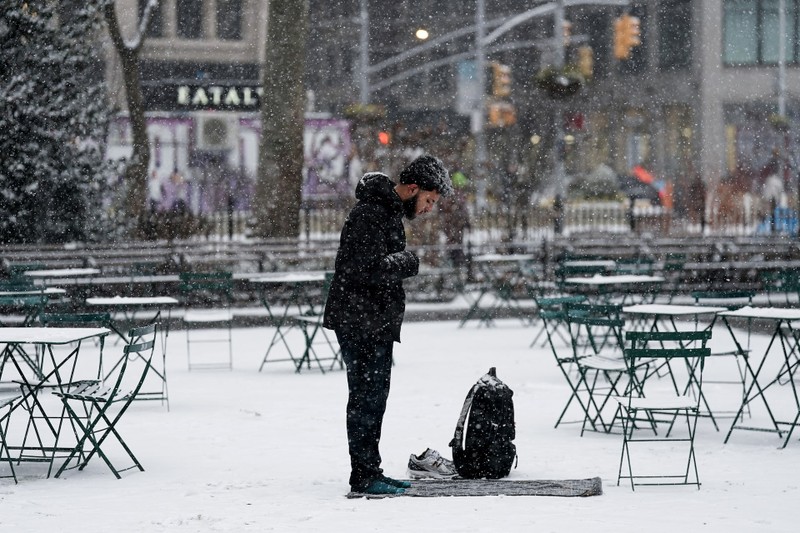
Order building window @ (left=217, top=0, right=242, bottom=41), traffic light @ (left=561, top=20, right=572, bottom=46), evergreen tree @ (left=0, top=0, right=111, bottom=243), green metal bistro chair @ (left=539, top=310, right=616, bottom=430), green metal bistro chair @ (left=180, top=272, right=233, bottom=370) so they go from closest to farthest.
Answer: green metal bistro chair @ (left=539, top=310, right=616, bottom=430)
green metal bistro chair @ (left=180, top=272, right=233, bottom=370)
evergreen tree @ (left=0, top=0, right=111, bottom=243)
traffic light @ (left=561, top=20, right=572, bottom=46)
building window @ (left=217, top=0, right=242, bottom=41)

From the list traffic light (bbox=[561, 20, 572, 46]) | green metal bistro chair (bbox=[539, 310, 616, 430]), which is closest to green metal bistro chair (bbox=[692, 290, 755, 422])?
green metal bistro chair (bbox=[539, 310, 616, 430])

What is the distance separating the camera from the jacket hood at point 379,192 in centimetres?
754

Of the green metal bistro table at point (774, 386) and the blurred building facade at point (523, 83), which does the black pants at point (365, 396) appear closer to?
the green metal bistro table at point (774, 386)

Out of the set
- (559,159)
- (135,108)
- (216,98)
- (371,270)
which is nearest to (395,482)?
(371,270)

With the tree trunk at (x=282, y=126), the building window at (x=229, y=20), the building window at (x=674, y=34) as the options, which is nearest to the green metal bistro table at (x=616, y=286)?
the tree trunk at (x=282, y=126)

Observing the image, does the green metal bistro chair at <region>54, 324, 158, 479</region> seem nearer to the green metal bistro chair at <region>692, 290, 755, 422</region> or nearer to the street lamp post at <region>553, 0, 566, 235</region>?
the green metal bistro chair at <region>692, 290, 755, 422</region>

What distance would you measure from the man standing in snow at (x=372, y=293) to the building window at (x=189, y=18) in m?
39.5

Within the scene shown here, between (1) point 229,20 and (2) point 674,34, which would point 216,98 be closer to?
(1) point 229,20

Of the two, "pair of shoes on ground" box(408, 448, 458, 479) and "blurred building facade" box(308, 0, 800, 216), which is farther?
"blurred building facade" box(308, 0, 800, 216)

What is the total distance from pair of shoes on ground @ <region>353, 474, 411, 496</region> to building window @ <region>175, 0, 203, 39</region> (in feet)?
131

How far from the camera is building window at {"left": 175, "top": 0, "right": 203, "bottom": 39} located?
45.8m

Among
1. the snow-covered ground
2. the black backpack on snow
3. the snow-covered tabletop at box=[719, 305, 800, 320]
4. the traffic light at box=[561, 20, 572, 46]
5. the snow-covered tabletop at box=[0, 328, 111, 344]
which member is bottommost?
the snow-covered ground

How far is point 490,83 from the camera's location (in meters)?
56.1

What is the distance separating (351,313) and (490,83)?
49419mm
